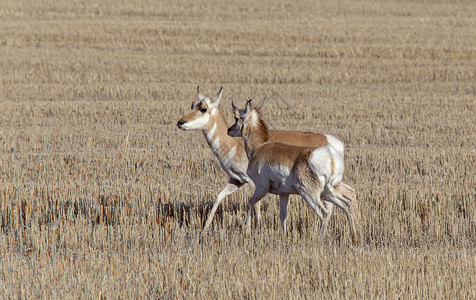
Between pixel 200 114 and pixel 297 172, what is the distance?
1.92m

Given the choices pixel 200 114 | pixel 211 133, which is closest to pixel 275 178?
pixel 211 133

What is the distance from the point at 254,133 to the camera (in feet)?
26.3

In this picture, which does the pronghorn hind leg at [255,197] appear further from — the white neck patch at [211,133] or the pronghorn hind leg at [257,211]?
the white neck patch at [211,133]

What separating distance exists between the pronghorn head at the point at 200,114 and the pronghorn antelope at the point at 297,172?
719mm

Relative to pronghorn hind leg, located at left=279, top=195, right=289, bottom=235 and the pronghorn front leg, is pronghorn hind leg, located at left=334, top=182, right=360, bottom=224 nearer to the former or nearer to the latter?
pronghorn hind leg, located at left=279, top=195, right=289, bottom=235

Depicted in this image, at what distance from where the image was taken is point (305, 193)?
7148 millimetres

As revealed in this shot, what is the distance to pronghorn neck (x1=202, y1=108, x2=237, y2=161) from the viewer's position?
8.52 m

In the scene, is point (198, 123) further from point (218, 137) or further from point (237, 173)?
point (237, 173)

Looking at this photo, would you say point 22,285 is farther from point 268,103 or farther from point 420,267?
point 268,103

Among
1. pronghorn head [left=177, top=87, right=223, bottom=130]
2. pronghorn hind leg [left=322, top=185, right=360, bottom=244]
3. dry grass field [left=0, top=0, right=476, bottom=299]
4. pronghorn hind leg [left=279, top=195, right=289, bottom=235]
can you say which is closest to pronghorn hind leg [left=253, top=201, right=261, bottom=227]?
dry grass field [left=0, top=0, right=476, bottom=299]

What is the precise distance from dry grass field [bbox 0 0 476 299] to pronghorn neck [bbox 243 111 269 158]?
88cm

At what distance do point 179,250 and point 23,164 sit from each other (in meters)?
5.57

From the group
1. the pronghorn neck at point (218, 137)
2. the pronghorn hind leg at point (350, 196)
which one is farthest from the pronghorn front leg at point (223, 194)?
the pronghorn hind leg at point (350, 196)

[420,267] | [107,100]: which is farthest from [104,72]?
[420,267]
